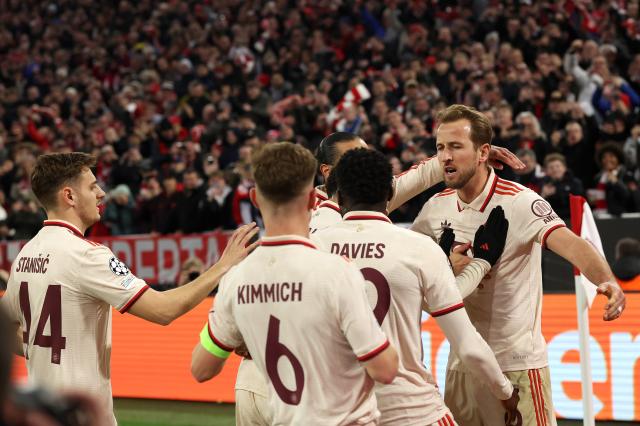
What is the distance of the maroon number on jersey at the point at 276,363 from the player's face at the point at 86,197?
1.88m

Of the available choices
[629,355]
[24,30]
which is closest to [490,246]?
[629,355]

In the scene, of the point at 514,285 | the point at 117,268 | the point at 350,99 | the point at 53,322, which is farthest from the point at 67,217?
the point at 350,99

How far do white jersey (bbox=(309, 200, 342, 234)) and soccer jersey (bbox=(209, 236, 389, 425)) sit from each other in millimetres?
1478

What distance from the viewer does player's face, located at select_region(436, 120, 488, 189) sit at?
525 centimetres

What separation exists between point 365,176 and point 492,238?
1.22 meters

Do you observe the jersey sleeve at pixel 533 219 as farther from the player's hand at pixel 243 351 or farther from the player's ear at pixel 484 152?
the player's hand at pixel 243 351

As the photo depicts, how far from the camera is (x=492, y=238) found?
5.02m

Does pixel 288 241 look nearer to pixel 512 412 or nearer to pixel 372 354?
pixel 372 354

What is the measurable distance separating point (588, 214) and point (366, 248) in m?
2.42

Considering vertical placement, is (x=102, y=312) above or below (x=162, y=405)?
above

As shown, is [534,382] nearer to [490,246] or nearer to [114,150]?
[490,246]

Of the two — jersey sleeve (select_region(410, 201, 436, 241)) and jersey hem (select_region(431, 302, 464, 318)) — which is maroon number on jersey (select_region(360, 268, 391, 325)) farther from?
jersey sleeve (select_region(410, 201, 436, 241))

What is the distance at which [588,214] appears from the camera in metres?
6.00

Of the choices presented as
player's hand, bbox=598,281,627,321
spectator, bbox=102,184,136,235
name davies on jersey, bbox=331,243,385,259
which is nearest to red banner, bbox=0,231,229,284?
spectator, bbox=102,184,136,235
